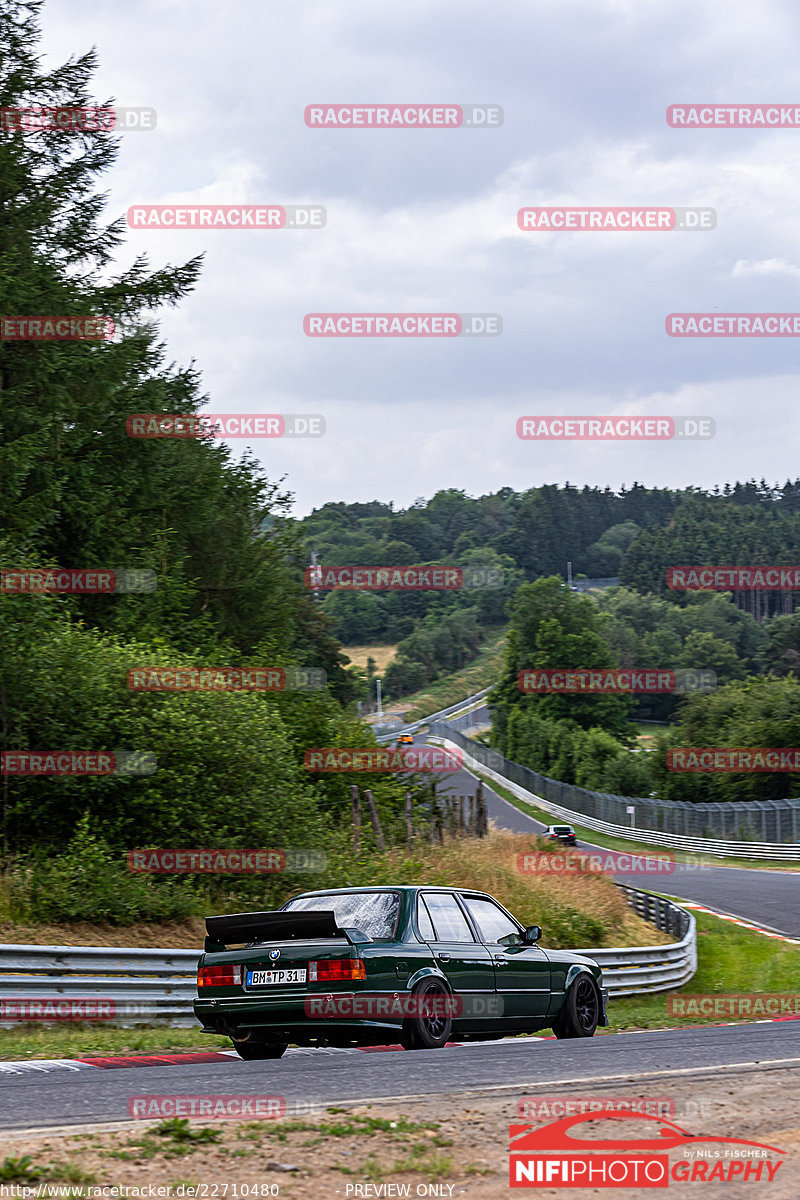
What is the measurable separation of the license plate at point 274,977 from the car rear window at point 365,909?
2.19ft

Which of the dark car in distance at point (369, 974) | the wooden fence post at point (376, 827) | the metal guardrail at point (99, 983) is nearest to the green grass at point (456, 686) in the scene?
the wooden fence post at point (376, 827)

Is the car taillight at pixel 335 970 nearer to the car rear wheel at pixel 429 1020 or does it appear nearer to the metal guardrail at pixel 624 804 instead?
the car rear wheel at pixel 429 1020

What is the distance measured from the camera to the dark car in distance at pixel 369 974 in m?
8.98

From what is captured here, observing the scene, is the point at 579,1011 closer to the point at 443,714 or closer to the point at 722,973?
the point at 722,973

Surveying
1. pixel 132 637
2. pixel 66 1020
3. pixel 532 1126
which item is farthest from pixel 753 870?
pixel 532 1126

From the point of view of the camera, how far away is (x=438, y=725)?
11994 centimetres

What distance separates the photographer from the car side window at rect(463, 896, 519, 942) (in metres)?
10.6

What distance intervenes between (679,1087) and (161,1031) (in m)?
6.21

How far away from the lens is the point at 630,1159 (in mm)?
5645

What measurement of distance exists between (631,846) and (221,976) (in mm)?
51809

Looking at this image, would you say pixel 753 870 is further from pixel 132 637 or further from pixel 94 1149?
pixel 94 1149

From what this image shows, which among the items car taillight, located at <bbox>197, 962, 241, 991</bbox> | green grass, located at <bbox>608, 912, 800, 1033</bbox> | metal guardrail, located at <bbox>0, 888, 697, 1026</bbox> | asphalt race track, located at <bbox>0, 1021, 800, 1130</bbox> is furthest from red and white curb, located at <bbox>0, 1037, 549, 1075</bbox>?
green grass, located at <bbox>608, 912, 800, 1033</bbox>

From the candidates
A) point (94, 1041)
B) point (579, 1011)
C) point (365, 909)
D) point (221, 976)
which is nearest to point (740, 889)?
point (579, 1011)

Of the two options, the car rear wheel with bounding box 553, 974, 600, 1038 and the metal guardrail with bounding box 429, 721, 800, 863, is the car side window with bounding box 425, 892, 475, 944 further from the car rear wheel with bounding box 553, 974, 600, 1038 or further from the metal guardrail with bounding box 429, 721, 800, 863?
the metal guardrail with bounding box 429, 721, 800, 863
